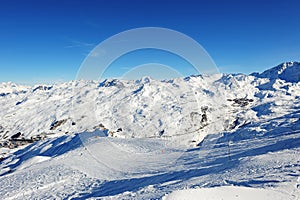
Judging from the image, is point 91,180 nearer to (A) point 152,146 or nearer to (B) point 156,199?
(B) point 156,199

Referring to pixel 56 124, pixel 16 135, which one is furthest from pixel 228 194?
pixel 56 124

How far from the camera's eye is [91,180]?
23.1 meters

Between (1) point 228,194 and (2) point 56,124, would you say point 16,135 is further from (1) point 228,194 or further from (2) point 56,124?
(1) point 228,194

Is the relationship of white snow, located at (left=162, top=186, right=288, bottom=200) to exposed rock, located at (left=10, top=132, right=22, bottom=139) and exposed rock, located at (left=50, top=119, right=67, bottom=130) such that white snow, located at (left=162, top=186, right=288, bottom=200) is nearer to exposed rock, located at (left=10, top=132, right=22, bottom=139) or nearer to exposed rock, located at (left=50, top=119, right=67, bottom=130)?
exposed rock, located at (left=50, top=119, right=67, bottom=130)

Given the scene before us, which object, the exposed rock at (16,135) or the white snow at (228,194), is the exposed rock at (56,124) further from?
the white snow at (228,194)

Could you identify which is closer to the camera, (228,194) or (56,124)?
(228,194)

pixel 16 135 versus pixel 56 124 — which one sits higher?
pixel 56 124

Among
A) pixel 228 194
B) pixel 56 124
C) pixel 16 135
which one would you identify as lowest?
pixel 228 194

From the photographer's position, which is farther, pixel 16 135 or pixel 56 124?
pixel 56 124

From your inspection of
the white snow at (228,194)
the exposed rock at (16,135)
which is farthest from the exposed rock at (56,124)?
the white snow at (228,194)

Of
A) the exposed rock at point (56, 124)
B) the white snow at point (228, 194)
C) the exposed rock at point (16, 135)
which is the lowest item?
the white snow at point (228, 194)

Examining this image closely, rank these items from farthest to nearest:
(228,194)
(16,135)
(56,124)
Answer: (56,124) → (16,135) → (228,194)

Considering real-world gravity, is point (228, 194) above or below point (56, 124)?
below

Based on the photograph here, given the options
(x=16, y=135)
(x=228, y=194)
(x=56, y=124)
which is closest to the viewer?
(x=228, y=194)
